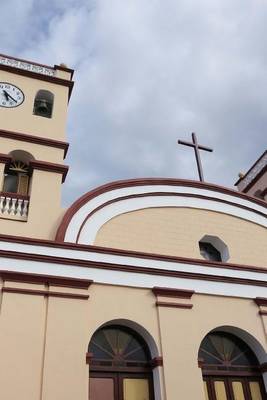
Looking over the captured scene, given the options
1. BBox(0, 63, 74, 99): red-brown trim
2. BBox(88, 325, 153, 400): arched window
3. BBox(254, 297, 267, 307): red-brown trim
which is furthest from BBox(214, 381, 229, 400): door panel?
BBox(0, 63, 74, 99): red-brown trim

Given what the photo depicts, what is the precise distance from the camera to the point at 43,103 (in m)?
12.2

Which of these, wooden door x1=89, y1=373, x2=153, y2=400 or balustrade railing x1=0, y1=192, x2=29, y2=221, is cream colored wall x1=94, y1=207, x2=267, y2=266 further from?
wooden door x1=89, y1=373, x2=153, y2=400

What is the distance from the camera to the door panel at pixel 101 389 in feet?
26.4

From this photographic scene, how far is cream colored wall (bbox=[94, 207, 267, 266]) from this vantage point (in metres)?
10.2

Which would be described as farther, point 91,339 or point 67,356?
point 91,339

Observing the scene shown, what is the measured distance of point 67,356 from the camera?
776cm

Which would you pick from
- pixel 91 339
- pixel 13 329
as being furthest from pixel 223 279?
pixel 13 329

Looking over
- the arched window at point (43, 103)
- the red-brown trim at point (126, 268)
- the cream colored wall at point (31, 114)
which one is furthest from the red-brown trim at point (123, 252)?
the arched window at point (43, 103)

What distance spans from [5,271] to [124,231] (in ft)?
10.0

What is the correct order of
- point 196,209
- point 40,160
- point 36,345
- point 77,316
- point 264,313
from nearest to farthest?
1. point 36,345
2. point 77,316
3. point 264,313
4. point 40,160
5. point 196,209

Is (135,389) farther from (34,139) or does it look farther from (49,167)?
(34,139)

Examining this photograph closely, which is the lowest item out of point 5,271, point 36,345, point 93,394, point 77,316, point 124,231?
point 93,394

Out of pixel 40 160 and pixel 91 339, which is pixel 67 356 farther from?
pixel 40 160

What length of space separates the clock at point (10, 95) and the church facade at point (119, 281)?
0.09 feet
